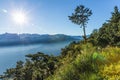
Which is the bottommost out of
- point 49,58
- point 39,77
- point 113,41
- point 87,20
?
point 39,77

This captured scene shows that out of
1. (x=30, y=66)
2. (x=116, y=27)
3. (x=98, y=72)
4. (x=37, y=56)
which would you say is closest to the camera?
(x=98, y=72)

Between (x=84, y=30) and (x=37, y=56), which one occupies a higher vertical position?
(x=84, y=30)

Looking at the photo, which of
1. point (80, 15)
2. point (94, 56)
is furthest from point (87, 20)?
point (94, 56)

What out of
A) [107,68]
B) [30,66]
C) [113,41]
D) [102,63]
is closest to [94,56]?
[102,63]

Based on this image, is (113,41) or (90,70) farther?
(113,41)

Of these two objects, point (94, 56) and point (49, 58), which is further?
point (49, 58)

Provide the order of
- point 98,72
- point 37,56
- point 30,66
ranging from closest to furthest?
1. point 98,72
2. point 37,56
3. point 30,66

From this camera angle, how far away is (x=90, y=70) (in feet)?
29.7

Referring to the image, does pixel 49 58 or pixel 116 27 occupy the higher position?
pixel 116 27

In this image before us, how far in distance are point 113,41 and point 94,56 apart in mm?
48311

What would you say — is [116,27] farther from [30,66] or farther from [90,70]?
[90,70]

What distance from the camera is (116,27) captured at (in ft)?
206

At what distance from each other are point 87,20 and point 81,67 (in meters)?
79.1

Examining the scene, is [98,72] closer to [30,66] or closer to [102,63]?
[102,63]
